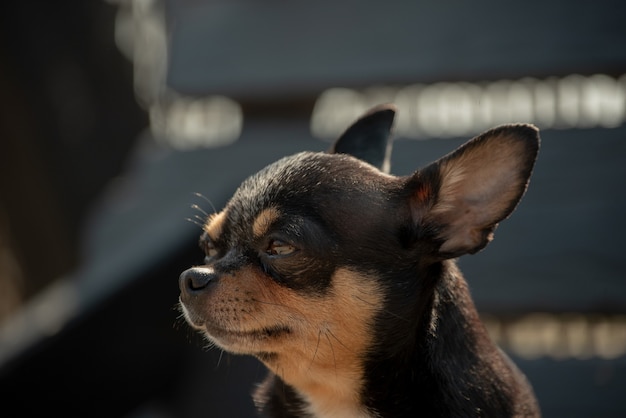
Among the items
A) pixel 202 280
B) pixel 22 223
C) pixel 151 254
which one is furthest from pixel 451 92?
pixel 22 223

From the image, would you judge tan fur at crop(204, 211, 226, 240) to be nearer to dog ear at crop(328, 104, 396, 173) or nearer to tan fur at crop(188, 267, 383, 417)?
tan fur at crop(188, 267, 383, 417)

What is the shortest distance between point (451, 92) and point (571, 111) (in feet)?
1.38

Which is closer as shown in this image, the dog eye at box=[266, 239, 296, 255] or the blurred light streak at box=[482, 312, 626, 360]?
the dog eye at box=[266, 239, 296, 255]

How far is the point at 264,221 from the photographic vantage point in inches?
73.2

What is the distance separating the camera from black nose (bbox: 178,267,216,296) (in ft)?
5.92

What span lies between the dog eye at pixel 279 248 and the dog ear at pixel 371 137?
487 millimetres

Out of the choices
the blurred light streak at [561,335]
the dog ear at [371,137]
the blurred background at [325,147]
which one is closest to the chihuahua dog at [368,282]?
the dog ear at [371,137]

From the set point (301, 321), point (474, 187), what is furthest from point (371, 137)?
point (301, 321)

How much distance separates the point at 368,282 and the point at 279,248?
22 centimetres

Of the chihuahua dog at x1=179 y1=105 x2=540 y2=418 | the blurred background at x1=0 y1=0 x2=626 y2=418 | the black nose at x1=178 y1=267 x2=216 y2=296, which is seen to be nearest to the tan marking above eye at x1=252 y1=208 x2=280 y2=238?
the chihuahua dog at x1=179 y1=105 x2=540 y2=418

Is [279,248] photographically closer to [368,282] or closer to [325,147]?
[368,282]

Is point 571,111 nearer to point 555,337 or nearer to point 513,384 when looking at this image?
point 555,337

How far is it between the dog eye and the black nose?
0.45ft

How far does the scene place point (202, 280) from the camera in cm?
181
